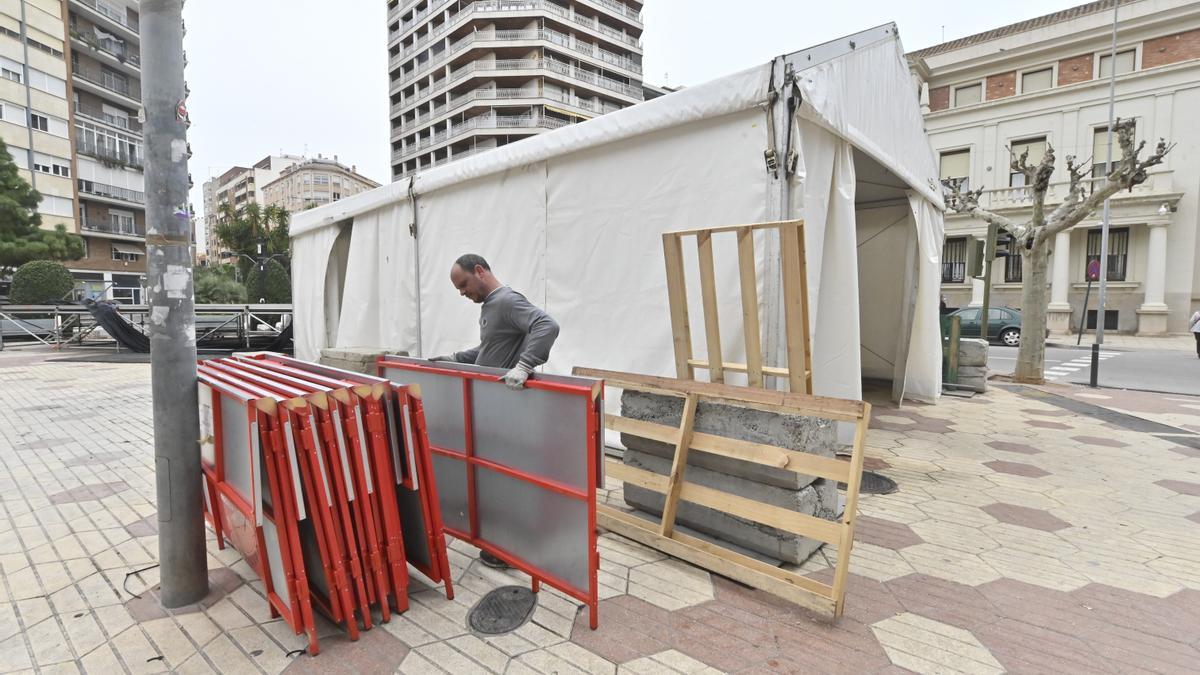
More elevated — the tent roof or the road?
the tent roof

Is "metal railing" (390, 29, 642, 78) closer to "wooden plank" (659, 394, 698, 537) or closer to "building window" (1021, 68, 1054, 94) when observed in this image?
"building window" (1021, 68, 1054, 94)

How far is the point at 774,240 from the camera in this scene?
3.60 metres

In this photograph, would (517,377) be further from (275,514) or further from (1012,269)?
(1012,269)

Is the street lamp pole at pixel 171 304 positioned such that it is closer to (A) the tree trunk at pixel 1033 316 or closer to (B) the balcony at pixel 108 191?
(A) the tree trunk at pixel 1033 316

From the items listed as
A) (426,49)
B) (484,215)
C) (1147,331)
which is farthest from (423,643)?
(426,49)

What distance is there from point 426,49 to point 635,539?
58373 mm

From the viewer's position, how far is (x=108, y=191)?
38344 mm

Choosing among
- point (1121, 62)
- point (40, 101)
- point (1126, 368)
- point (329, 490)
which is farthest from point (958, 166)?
point (40, 101)

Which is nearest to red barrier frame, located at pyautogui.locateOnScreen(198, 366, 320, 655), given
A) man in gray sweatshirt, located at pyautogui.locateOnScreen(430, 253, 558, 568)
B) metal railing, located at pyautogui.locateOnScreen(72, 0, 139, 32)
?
man in gray sweatshirt, located at pyautogui.locateOnScreen(430, 253, 558, 568)

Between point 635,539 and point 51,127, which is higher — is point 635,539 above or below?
below

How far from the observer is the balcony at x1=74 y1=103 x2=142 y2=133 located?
36.8 metres

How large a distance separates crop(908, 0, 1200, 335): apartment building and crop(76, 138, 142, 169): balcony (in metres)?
49.4

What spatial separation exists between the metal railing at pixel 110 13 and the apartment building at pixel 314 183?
129 ft

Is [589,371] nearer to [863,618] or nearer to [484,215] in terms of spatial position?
[863,618]
